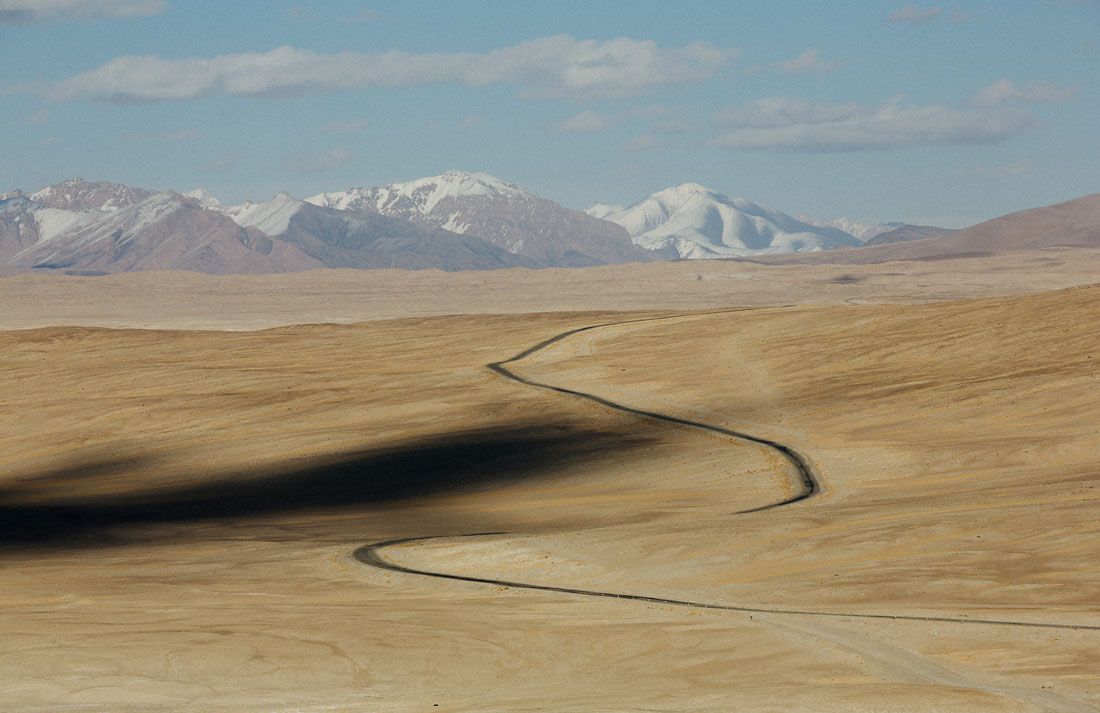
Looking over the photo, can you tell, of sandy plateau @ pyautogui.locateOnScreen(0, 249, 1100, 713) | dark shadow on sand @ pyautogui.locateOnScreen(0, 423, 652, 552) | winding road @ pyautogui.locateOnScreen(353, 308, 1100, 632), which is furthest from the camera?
dark shadow on sand @ pyautogui.locateOnScreen(0, 423, 652, 552)

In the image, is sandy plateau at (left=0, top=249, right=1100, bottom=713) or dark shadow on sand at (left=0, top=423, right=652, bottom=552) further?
dark shadow on sand at (left=0, top=423, right=652, bottom=552)

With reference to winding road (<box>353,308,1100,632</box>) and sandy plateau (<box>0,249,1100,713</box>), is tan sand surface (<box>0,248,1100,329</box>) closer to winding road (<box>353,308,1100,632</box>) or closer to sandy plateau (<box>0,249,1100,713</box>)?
sandy plateau (<box>0,249,1100,713</box>)

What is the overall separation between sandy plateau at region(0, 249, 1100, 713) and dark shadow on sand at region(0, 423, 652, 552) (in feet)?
0.48

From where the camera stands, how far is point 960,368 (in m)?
46.3

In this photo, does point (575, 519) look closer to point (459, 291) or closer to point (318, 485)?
point (318, 485)

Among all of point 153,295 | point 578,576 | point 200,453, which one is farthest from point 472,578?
point 153,295

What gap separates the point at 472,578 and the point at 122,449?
2549 centimetres

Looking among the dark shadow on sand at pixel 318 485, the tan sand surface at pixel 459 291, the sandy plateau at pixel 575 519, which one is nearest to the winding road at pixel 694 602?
the sandy plateau at pixel 575 519

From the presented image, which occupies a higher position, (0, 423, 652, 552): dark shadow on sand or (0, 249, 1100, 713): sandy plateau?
(0, 249, 1100, 713): sandy plateau

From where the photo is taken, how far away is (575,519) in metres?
29.0

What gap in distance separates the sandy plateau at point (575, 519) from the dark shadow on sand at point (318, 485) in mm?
146

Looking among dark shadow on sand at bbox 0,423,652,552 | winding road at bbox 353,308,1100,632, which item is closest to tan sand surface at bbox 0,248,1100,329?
winding road at bbox 353,308,1100,632

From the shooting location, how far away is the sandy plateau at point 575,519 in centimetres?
1558

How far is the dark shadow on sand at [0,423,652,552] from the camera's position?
32.6m
